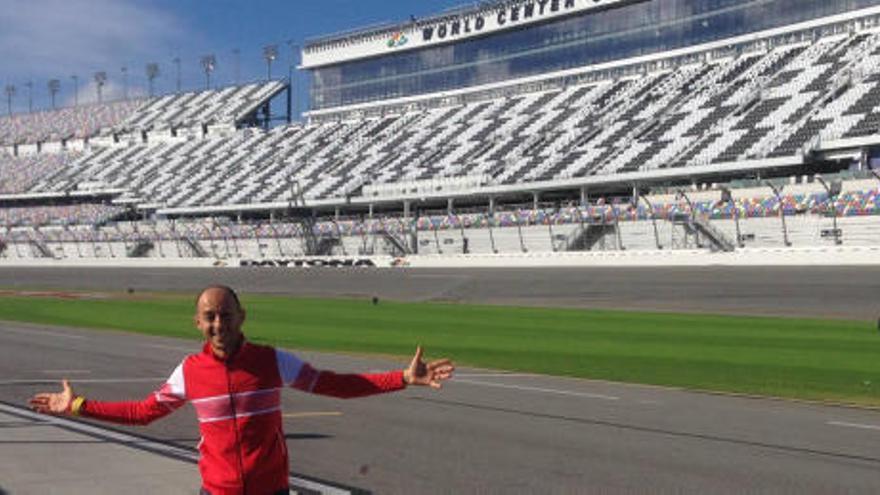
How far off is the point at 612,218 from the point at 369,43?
60583mm

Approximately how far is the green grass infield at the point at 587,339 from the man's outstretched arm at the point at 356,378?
1145 cm

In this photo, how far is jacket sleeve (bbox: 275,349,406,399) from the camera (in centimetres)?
526

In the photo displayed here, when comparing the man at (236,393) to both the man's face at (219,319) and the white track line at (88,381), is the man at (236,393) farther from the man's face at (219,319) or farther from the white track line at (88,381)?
the white track line at (88,381)

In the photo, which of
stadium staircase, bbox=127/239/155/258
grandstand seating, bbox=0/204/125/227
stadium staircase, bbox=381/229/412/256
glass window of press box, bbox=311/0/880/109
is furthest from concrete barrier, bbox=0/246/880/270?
glass window of press box, bbox=311/0/880/109

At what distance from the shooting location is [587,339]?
26781 millimetres

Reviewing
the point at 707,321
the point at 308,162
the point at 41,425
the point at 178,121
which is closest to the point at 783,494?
the point at 41,425

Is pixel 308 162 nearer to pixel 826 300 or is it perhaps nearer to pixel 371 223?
pixel 371 223

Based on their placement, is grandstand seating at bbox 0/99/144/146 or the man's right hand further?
grandstand seating at bbox 0/99/144/146

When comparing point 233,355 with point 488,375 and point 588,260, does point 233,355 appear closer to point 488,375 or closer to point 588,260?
point 488,375

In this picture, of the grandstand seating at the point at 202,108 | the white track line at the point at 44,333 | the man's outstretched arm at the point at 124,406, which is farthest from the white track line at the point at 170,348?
the grandstand seating at the point at 202,108

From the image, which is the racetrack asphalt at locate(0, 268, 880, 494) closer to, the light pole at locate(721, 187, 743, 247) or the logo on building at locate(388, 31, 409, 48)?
the light pole at locate(721, 187, 743, 247)

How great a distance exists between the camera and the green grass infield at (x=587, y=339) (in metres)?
18.6

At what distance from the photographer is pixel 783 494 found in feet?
29.1

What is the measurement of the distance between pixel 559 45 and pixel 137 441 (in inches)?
3368
